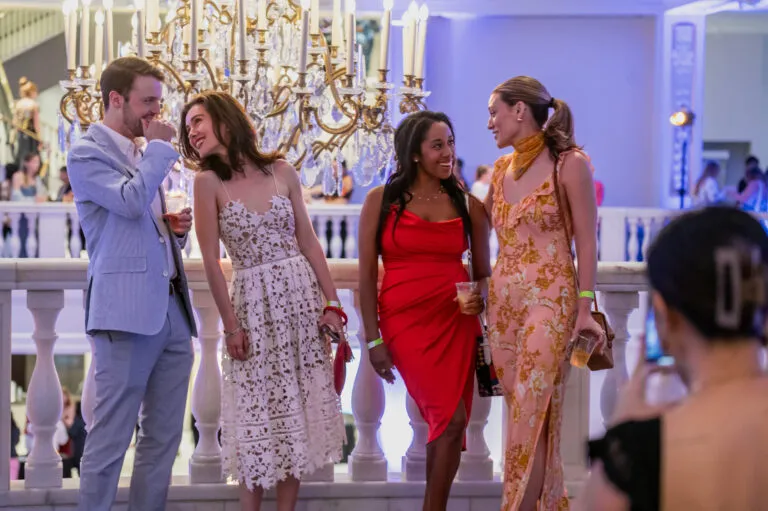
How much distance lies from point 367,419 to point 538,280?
0.96m

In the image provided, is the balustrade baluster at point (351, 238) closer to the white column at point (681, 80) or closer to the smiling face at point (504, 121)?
the white column at point (681, 80)

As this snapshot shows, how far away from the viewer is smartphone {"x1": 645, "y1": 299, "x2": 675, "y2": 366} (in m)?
1.42

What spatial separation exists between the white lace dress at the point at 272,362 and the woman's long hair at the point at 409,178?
32cm

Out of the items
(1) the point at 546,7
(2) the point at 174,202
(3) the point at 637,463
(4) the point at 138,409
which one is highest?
(1) the point at 546,7

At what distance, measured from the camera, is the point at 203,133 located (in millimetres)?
3562

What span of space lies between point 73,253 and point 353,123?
7273mm

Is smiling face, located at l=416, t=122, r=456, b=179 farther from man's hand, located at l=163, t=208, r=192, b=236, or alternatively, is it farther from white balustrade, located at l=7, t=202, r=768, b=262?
white balustrade, located at l=7, t=202, r=768, b=262

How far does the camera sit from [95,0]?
13.5 meters

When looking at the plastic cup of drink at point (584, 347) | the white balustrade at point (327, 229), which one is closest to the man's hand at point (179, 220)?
the plastic cup of drink at point (584, 347)

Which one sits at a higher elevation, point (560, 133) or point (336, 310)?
point (560, 133)

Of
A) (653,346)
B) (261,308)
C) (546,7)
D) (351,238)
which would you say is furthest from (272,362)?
(546,7)

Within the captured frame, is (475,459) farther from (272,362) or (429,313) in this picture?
(272,362)

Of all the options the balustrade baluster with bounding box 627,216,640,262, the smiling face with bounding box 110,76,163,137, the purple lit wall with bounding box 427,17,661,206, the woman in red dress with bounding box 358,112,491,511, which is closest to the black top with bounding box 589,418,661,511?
the woman in red dress with bounding box 358,112,491,511

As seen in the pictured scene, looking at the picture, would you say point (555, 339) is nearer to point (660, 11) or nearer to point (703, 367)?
point (703, 367)
